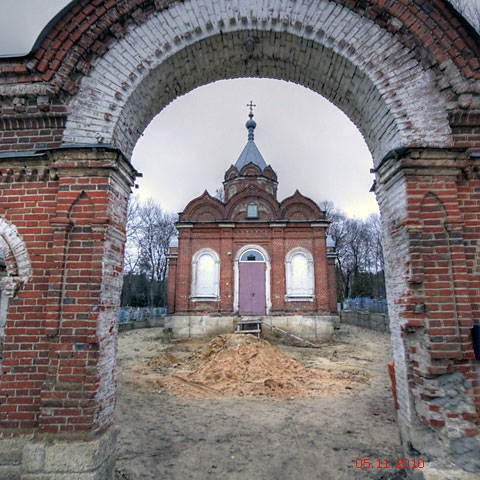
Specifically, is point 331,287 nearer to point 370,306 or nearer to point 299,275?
point 299,275

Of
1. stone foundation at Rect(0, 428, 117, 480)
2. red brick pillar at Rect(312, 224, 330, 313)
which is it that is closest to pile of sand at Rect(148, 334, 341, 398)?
stone foundation at Rect(0, 428, 117, 480)

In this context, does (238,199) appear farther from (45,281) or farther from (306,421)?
(45,281)

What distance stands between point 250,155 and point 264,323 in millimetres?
13740

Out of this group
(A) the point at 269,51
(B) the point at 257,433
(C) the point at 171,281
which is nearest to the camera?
(A) the point at 269,51

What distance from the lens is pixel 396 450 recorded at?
4480mm

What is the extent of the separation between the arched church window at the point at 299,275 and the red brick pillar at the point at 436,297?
12491mm

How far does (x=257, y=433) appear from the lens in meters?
5.22

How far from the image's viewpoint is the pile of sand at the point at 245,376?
760 cm

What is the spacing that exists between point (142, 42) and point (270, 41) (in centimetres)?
158

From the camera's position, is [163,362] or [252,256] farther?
[252,256]

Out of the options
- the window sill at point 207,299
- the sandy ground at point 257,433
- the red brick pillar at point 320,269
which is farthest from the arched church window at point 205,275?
the sandy ground at point 257,433

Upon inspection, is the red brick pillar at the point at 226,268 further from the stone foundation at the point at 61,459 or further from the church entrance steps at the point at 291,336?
the stone foundation at the point at 61,459

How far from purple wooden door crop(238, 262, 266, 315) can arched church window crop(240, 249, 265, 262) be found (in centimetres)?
18

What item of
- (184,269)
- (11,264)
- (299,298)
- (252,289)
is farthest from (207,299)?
(11,264)
